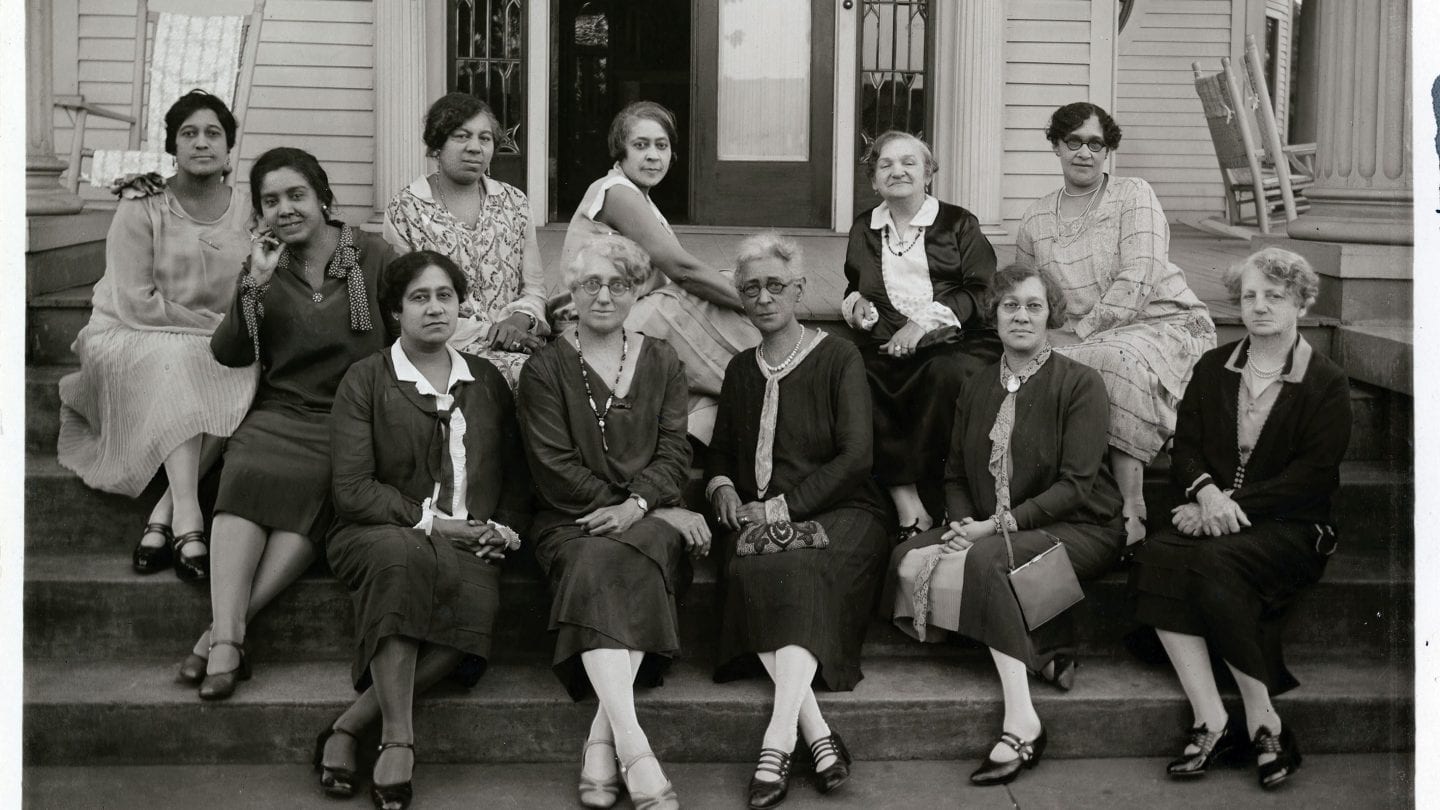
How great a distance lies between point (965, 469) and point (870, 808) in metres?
0.98

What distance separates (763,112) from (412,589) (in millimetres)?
5675

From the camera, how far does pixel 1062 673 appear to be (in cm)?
356

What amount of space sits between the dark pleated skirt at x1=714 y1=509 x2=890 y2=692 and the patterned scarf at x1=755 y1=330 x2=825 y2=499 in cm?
19

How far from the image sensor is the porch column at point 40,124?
196 inches

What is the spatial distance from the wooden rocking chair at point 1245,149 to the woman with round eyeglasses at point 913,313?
13.9 ft

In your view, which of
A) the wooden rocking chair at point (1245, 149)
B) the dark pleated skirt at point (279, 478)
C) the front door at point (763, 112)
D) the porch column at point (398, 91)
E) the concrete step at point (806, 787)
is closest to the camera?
the concrete step at point (806, 787)

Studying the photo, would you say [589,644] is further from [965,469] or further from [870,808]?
[965,469]

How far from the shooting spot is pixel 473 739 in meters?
3.48

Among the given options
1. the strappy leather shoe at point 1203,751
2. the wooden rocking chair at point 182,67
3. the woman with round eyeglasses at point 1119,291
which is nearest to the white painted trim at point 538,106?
the wooden rocking chair at point 182,67

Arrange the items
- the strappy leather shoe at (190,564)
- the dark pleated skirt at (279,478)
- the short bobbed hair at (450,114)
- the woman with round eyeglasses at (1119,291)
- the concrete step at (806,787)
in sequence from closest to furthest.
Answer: the concrete step at (806,787) < the dark pleated skirt at (279,478) < the strappy leather shoe at (190,564) < the woman with round eyeglasses at (1119,291) < the short bobbed hair at (450,114)

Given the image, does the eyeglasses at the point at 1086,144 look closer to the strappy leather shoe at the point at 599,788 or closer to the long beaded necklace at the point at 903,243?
the long beaded necklace at the point at 903,243

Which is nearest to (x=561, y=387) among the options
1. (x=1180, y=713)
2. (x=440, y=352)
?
(x=440, y=352)

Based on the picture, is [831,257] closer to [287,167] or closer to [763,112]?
[763,112]

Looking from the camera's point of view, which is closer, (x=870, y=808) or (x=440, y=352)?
(x=870, y=808)
